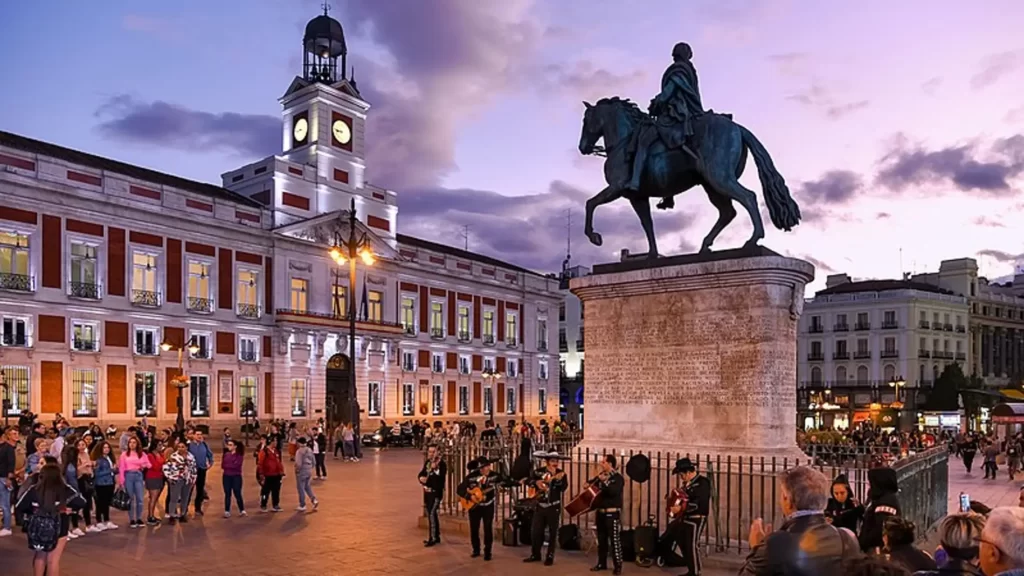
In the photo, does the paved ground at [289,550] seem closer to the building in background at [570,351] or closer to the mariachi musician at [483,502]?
the mariachi musician at [483,502]

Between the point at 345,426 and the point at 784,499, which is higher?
the point at 784,499

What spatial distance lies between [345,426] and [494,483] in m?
21.3

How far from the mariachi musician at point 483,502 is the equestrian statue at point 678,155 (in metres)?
4.07

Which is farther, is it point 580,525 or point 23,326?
point 23,326

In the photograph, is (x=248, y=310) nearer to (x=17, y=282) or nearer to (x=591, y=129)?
(x=17, y=282)

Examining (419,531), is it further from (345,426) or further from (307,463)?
(345,426)

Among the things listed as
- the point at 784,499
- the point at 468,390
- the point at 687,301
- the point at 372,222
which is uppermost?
the point at 372,222

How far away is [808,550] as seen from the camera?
3.96 metres

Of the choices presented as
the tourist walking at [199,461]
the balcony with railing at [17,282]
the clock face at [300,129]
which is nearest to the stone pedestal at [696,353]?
the tourist walking at [199,461]

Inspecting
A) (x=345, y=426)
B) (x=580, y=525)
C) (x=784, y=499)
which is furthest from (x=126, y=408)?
(x=784, y=499)

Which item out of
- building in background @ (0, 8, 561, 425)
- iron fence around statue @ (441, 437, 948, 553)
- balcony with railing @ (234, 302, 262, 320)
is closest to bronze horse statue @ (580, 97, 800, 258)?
iron fence around statue @ (441, 437, 948, 553)

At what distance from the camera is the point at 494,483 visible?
11477 millimetres

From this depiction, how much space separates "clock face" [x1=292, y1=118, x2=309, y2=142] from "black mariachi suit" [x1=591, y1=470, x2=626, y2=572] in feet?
151

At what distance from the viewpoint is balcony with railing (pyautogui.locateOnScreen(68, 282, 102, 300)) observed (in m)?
38.8
